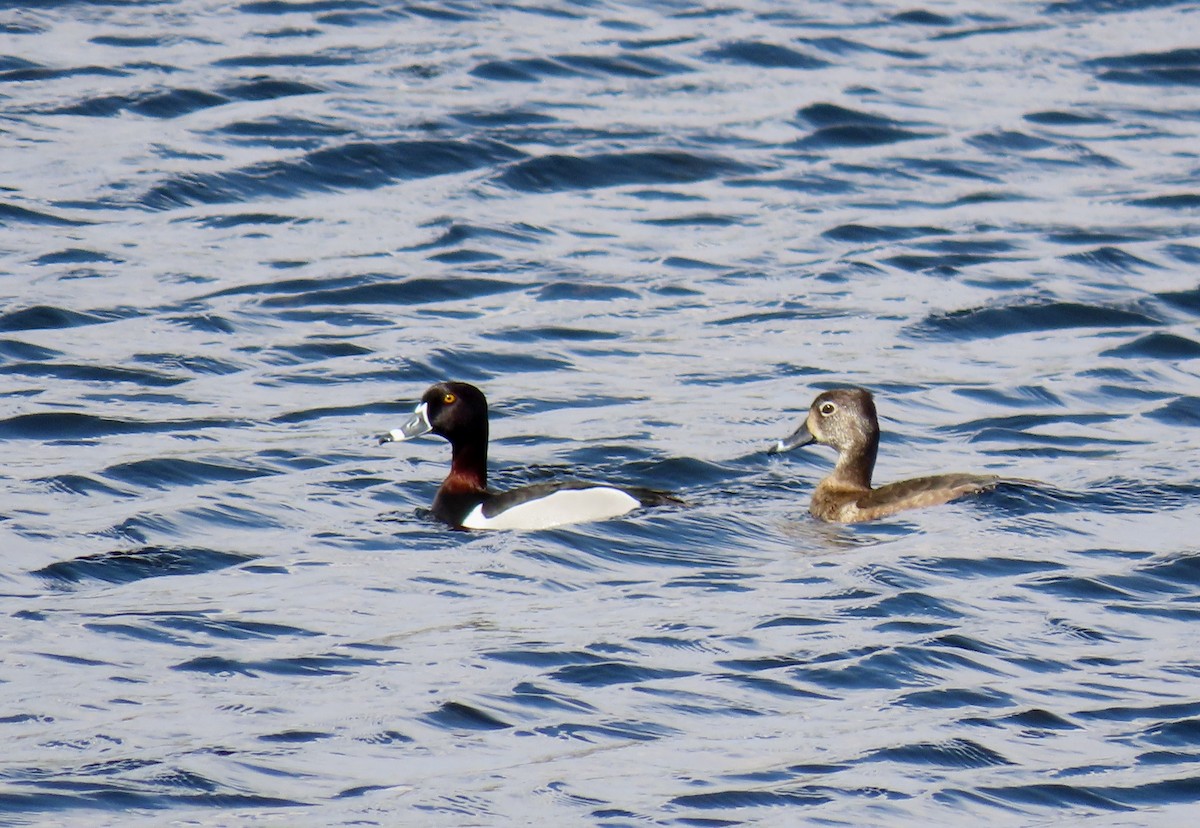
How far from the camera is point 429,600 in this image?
10.0 meters

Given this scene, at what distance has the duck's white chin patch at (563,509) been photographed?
1162 cm

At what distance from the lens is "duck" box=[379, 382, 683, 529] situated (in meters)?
11.7

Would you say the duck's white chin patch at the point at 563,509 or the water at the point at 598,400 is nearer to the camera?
the water at the point at 598,400

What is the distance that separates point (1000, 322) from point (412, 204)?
17.2ft

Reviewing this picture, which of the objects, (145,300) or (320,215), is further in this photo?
(320,215)

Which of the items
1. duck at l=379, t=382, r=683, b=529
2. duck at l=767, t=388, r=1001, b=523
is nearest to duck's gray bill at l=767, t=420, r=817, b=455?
duck at l=767, t=388, r=1001, b=523

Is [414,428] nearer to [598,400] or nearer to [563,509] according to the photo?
[563,509]

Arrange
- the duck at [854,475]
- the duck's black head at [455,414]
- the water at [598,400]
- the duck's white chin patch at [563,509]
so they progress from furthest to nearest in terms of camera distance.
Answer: the duck's black head at [455,414] → the duck at [854,475] → the duck's white chin patch at [563,509] → the water at [598,400]

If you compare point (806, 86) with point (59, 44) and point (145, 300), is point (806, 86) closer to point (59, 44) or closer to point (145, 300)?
point (59, 44)

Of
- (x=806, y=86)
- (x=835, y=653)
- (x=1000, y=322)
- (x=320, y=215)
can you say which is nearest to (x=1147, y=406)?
(x=1000, y=322)

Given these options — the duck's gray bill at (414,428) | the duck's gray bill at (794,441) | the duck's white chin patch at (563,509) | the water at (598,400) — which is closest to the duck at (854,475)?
the duck's gray bill at (794,441)

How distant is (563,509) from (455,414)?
4.12 feet

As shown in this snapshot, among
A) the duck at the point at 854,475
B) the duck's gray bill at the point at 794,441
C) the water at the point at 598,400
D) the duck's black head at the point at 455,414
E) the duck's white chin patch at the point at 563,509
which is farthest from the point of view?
the duck's gray bill at the point at 794,441

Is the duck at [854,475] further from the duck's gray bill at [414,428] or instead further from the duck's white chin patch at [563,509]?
the duck's gray bill at [414,428]
